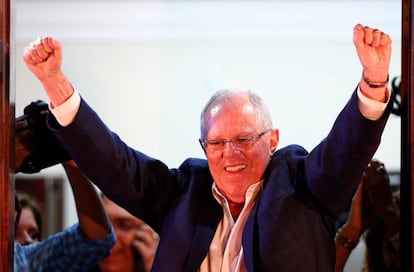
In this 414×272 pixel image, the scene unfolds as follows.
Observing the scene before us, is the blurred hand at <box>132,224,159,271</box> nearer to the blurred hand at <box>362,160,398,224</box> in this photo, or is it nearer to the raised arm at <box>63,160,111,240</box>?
the raised arm at <box>63,160,111,240</box>

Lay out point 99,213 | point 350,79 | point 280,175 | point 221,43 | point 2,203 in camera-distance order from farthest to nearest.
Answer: point 221,43 < point 350,79 < point 99,213 < point 280,175 < point 2,203

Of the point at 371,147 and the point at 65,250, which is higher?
the point at 371,147

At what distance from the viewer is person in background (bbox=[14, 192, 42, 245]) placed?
1.75 m

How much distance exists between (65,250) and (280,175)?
0.62 metres

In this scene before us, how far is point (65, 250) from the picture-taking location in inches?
62.2

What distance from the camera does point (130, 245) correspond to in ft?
7.91

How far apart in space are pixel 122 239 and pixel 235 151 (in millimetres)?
1315

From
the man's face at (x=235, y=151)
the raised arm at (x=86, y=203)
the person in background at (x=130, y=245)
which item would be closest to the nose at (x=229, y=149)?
the man's face at (x=235, y=151)

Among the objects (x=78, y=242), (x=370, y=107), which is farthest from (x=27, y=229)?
(x=370, y=107)

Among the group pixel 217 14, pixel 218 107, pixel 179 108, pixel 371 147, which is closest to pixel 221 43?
pixel 217 14

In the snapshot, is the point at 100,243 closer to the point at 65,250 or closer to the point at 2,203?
the point at 65,250

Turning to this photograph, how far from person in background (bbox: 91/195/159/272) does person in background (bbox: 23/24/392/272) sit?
1.17 meters

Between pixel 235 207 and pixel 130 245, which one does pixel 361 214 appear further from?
pixel 130 245

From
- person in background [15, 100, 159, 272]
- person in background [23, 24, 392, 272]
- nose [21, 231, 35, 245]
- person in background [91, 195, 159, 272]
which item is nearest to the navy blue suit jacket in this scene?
person in background [23, 24, 392, 272]
